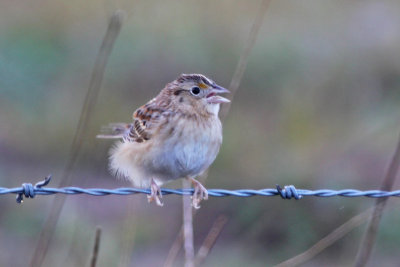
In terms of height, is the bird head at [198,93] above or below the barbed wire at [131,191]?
above

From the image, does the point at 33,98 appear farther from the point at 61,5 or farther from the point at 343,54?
the point at 343,54

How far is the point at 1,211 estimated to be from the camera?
9.50 m

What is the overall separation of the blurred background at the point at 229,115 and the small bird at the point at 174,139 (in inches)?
24.4

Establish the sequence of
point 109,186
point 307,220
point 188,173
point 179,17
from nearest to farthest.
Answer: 1. point 188,173
2. point 307,220
3. point 109,186
4. point 179,17

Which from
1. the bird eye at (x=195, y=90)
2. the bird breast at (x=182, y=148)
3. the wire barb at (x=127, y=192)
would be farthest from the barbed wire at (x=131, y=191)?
the bird eye at (x=195, y=90)

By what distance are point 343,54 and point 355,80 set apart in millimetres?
976

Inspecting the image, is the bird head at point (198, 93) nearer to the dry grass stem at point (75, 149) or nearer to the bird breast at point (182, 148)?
the bird breast at point (182, 148)

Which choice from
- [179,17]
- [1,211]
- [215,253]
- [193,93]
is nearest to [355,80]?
[179,17]

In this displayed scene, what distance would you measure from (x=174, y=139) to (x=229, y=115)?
5.20 meters

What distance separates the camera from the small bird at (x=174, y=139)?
6000 mm

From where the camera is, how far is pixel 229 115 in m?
11.2

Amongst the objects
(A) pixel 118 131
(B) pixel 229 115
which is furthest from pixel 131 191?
(B) pixel 229 115

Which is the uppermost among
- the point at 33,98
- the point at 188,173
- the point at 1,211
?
the point at 188,173

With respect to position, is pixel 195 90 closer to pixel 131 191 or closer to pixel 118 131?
pixel 118 131
